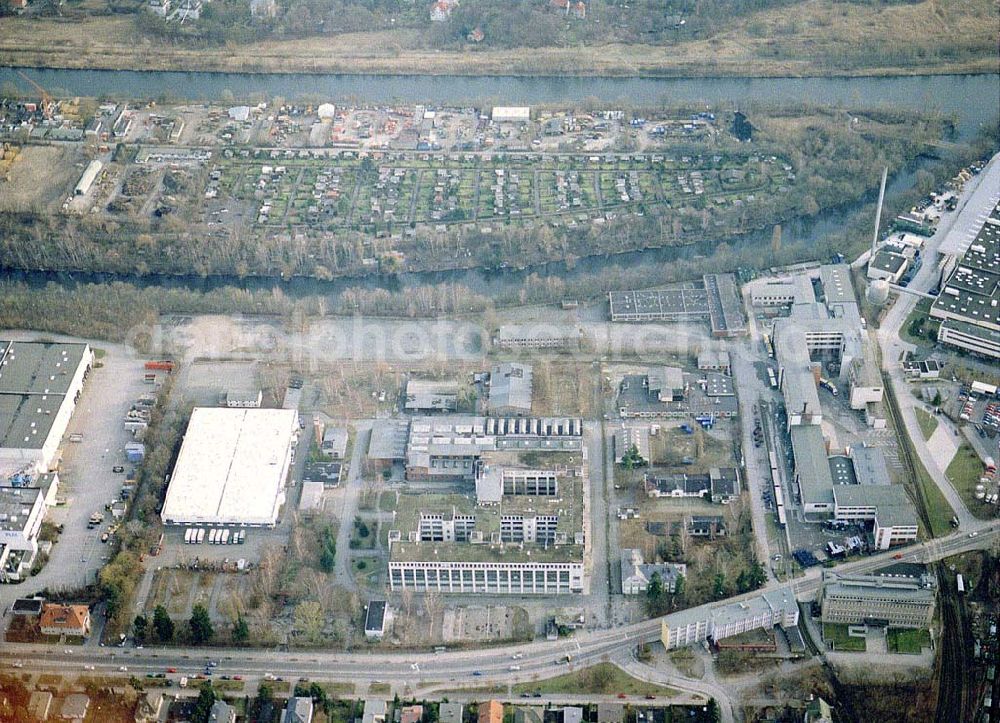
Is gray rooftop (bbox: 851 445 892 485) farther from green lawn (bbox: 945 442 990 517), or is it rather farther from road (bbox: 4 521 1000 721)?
road (bbox: 4 521 1000 721)

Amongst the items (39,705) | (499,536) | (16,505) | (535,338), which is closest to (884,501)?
(499,536)

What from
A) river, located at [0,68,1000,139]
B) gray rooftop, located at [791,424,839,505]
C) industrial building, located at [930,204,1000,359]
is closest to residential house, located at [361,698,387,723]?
gray rooftop, located at [791,424,839,505]

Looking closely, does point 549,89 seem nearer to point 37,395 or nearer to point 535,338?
point 535,338

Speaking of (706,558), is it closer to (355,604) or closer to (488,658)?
(488,658)

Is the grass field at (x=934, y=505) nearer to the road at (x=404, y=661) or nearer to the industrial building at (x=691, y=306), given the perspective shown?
the road at (x=404, y=661)

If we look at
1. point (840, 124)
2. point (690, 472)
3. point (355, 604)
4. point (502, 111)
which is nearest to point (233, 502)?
point (355, 604)
